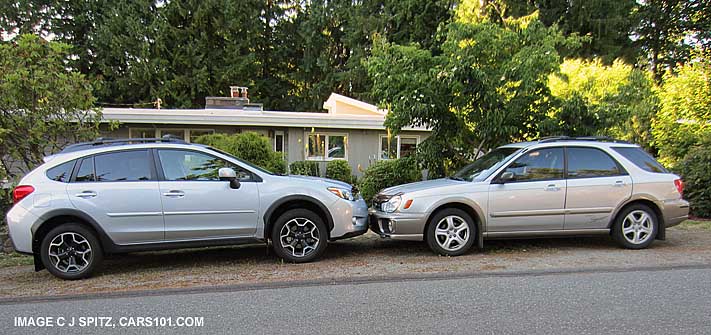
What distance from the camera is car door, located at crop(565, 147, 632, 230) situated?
20.5 ft

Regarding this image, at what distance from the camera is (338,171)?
14055 millimetres

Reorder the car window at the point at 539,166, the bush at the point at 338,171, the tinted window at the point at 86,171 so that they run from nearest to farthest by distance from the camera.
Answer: the tinted window at the point at 86,171 < the car window at the point at 539,166 < the bush at the point at 338,171

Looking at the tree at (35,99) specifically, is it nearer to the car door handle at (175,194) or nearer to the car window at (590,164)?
the car door handle at (175,194)

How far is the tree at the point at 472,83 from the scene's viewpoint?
8.31 m

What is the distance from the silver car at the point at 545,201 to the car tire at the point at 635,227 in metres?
0.01

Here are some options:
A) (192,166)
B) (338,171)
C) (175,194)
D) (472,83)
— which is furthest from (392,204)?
(338,171)

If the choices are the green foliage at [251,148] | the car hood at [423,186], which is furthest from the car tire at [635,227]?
the green foliage at [251,148]

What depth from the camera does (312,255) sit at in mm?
5918

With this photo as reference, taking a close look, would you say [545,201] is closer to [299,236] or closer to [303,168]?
[299,236]

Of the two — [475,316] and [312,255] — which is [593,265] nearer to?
[475,316]

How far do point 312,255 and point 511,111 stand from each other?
5.17 metres

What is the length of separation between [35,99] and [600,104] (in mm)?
10623

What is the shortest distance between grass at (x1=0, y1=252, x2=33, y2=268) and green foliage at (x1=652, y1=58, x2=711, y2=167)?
516 inches

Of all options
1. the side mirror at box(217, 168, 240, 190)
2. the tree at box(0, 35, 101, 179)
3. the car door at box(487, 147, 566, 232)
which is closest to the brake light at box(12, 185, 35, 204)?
the tree at box(0, 35, 101, 179)
